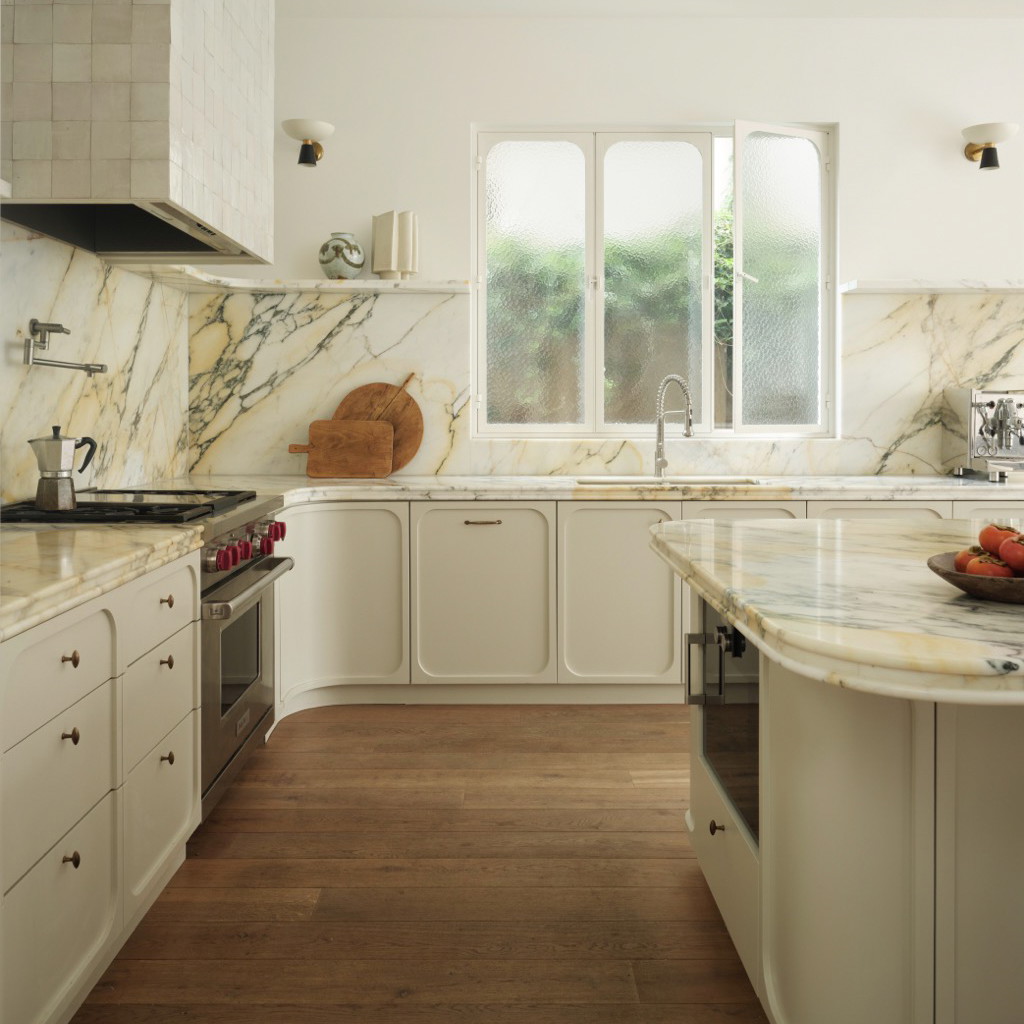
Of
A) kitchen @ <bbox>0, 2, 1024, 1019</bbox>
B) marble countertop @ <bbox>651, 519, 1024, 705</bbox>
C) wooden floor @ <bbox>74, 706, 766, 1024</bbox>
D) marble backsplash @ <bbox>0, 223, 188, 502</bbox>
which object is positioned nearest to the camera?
marble countertop @ <bbox>651, 519, 1024, 705</bbox>

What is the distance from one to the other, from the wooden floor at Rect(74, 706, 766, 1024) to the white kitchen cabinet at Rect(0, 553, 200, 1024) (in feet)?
0.56

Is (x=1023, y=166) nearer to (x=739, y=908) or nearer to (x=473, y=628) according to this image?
(x=473, y=628)

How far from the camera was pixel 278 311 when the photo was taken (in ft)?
13.4

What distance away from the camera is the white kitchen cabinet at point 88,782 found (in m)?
1.40

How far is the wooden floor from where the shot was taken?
1.76 metres

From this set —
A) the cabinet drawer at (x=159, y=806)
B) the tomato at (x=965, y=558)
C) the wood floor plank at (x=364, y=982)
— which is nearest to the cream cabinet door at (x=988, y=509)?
the tomato at (x=965, y=558)

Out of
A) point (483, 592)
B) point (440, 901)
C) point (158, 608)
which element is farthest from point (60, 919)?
point (483, 592)

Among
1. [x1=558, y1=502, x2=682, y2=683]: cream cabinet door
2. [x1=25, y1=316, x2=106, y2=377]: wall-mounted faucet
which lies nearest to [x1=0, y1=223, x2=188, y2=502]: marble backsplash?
[x1=25, y1=316, x2=106, y2=377]: wall-mounted faucet

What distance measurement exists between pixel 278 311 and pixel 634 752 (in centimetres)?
234

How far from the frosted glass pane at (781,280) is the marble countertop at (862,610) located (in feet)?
7.01

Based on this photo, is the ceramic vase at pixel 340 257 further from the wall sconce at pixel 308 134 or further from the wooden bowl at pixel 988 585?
the wooden bowl at pixel 988 585

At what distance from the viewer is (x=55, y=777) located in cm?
153

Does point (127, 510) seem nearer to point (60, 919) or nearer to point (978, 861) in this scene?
point (60, 919)

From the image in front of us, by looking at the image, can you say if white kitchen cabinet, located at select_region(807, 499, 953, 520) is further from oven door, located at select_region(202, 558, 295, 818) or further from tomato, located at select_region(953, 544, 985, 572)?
tomato, located at select_region(953, 544, 985, 572)
